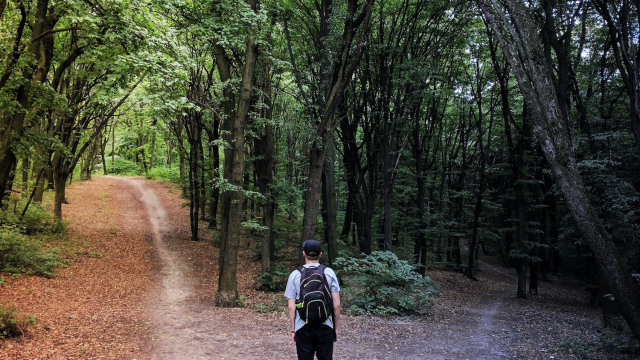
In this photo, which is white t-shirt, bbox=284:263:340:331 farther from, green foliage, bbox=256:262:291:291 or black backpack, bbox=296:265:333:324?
green foliage, bbox=256:262:291:291

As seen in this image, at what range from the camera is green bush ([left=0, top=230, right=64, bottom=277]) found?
10094 millimetres

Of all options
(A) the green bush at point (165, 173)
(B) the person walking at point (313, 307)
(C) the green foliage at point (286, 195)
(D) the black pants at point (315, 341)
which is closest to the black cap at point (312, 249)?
(B) the person walking at point (313, 307)

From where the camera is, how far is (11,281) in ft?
30.7

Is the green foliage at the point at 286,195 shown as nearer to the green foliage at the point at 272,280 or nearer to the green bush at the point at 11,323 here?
the green foliage at the point at 272,280

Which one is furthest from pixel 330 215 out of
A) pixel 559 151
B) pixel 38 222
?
pixel 38 222

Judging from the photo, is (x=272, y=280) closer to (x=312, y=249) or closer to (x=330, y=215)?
(x=330, y=215)

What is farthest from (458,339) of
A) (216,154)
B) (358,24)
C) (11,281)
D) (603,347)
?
(216,154)

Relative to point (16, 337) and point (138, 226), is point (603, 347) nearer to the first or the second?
point (16, 337)

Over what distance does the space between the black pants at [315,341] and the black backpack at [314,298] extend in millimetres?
133

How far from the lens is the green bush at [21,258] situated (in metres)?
10.1

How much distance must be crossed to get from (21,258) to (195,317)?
20.7 feet

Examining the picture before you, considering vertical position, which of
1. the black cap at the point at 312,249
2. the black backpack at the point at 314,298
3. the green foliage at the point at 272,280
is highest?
the black cap at the point at 312,249

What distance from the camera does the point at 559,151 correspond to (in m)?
5.77

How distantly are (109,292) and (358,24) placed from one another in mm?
11019
